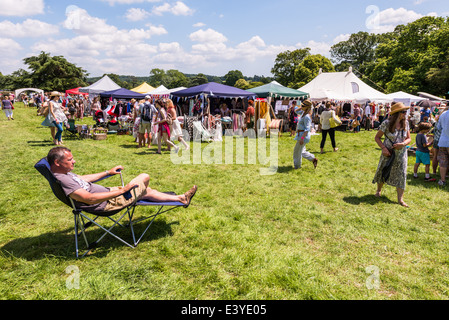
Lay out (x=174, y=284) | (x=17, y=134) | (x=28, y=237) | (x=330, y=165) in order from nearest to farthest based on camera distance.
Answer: (x=174, y=284) → (x=28, y=237) → (x=330, y=165) → (x=17, y=134)

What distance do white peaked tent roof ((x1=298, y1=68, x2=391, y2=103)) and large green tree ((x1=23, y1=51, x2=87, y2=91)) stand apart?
55.9 metres

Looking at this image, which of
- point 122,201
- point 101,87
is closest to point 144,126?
point 122,201

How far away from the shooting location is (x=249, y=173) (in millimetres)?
6777

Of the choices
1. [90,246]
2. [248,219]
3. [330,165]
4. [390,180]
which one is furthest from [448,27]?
[90,246]

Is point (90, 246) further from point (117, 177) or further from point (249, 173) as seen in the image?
point (249, 173)

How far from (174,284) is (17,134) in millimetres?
12767

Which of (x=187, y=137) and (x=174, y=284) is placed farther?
(x=187, y=137)

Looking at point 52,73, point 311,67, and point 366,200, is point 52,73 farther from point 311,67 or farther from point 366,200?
point 366,200

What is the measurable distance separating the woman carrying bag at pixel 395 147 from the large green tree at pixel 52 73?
6524 cm

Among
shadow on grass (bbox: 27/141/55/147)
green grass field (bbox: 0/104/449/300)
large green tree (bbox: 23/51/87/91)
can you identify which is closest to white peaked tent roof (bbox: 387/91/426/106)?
green grass field (bbox: 0/104/449/300)

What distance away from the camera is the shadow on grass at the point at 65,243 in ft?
10.1

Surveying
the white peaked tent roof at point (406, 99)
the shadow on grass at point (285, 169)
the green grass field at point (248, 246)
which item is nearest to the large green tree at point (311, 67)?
the white peaked tent roof at point (406, 99)

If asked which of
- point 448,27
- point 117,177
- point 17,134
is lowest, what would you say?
point 117,177

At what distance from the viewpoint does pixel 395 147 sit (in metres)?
4.52
